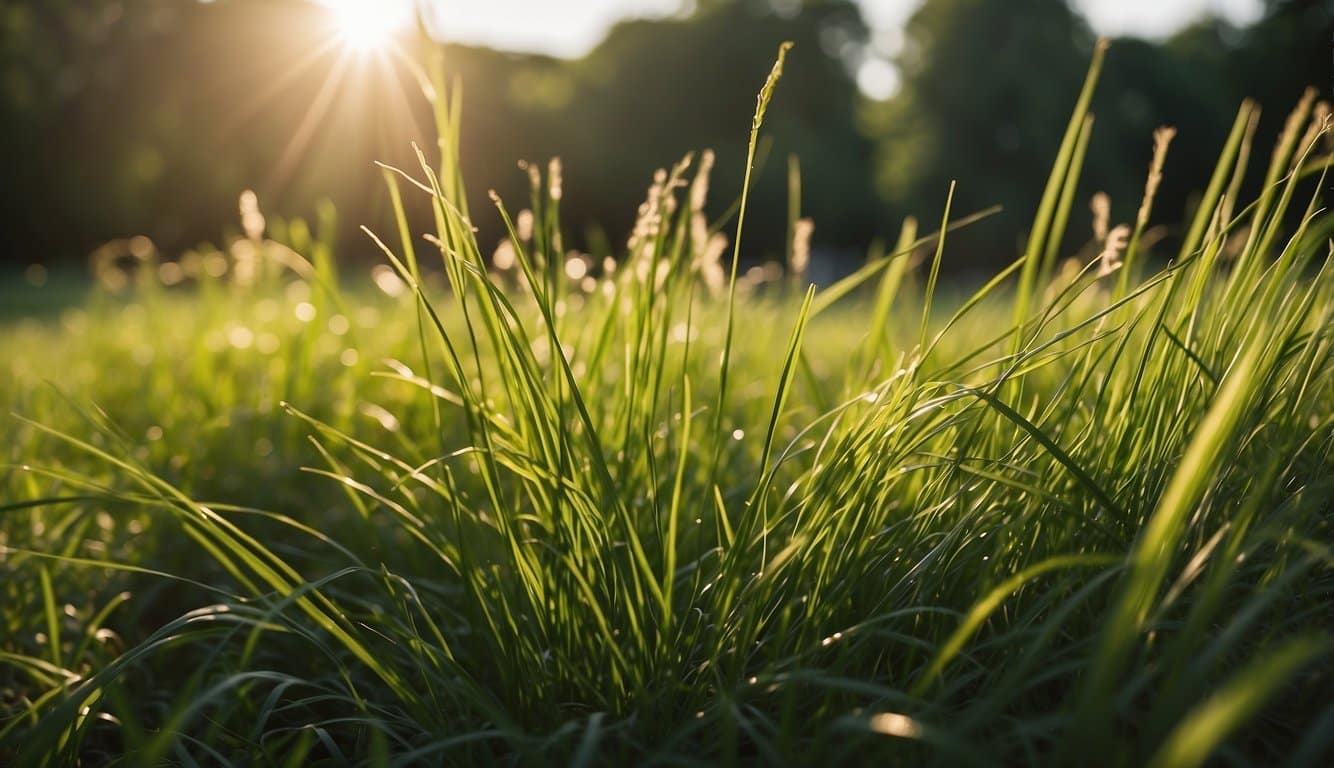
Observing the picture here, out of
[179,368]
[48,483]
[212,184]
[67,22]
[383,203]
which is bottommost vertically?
[48,483]

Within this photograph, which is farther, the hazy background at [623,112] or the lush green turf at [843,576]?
the hazy background at [623,112]

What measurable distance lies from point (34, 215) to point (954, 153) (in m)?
22.0

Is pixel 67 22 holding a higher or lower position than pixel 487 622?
higher

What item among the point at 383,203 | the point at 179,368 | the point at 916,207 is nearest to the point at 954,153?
the point at 916,207

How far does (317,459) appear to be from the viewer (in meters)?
2.18

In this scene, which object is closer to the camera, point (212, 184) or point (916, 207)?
point (212, 184)

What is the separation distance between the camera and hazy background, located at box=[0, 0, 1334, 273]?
18109mm

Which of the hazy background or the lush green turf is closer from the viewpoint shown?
the lush green turf

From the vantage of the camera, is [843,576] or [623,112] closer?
[843,576]

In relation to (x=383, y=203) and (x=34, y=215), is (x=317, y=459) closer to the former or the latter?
(x=383, y=203)

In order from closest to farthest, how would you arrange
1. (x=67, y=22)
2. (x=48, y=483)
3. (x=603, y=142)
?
(x=48, y=483)
(x=67, y=22)
(x=603, y=142)

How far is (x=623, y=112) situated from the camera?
83.7 feet

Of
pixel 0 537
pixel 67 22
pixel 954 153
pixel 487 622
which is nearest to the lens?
pixel 487 622

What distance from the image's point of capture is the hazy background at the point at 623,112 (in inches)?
713
